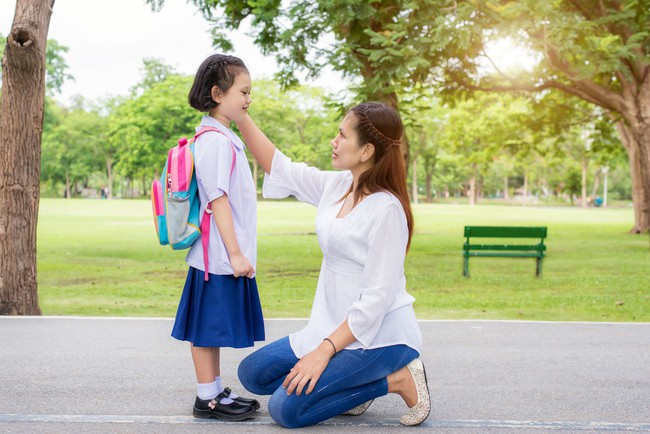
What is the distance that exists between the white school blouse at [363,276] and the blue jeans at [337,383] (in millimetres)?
55

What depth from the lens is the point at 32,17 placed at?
8.44m

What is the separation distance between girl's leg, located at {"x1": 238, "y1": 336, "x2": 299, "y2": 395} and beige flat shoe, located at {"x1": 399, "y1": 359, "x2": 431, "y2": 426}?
0.62 metres

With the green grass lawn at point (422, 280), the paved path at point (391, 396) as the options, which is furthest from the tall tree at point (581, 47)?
the paved path at point (391, 396)

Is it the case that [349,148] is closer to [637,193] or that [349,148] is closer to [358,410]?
[358,410]

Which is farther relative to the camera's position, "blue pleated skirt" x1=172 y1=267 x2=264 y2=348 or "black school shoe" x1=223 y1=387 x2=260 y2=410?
"black school shoe" x1=223 y1=387 x2=260 y2=410

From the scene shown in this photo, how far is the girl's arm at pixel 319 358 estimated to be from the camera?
3.92 meters

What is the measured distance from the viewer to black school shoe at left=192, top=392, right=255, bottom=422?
441cm

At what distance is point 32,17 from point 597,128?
939 inches

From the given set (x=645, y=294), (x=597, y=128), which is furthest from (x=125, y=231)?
(x=645, y=294)

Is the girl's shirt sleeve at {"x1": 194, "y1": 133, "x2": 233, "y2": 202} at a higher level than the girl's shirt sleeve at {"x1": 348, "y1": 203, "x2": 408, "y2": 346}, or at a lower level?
higher

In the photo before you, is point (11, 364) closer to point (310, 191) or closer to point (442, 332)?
point (310, 191)

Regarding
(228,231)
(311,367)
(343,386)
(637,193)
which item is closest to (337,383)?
(343,386)

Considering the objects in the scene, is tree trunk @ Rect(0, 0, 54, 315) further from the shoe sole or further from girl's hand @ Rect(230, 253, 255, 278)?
girl's hand @ Rect(230, 253, 255, 278)

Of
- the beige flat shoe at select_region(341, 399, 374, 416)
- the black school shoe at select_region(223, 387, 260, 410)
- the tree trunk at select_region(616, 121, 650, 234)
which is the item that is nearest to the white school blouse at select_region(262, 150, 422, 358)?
the black school shoe at select_region(223, 387, 260, 410)
